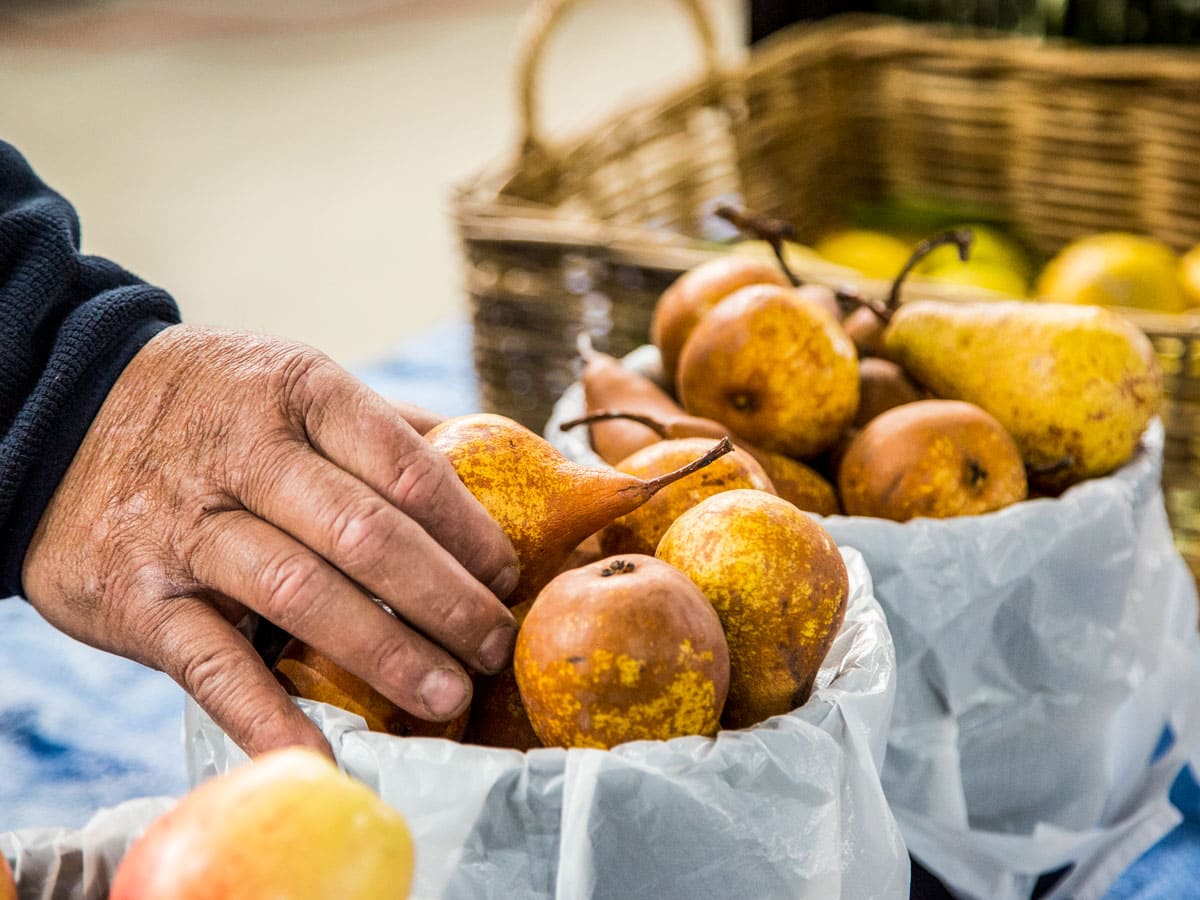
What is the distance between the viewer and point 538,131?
5.11 feet

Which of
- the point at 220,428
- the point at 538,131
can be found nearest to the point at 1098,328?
the point at 220,428

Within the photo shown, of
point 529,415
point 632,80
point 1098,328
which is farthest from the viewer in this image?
point 632,80

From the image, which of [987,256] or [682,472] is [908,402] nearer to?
[682,472]

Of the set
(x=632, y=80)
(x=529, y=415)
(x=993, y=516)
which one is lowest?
(x=632, y=80)

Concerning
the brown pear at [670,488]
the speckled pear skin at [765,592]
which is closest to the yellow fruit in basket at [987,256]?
the brown pear at [670,488]

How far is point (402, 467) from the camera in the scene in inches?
23.7

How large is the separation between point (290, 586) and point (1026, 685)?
56cm

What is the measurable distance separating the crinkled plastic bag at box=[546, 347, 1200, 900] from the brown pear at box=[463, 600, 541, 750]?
11.2 inches

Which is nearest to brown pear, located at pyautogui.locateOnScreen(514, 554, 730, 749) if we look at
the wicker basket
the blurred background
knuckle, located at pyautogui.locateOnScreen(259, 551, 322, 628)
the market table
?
knuckle, located at pyautogui.locateOnScreen(259, 551, 322, 628)

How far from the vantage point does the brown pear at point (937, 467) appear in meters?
0.84

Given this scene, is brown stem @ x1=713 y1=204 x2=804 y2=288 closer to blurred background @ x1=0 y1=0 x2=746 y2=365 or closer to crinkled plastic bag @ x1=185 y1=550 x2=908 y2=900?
crinkled plastic bag @ x1=185 y1=550 x2=908 y2=900

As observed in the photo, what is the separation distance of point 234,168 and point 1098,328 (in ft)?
13.0

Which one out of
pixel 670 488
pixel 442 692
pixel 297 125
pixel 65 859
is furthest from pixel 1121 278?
pixel 297 125

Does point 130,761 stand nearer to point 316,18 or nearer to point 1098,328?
point 1098,328
